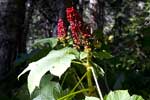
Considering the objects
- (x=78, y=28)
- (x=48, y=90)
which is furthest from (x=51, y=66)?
(x=48, y=90)

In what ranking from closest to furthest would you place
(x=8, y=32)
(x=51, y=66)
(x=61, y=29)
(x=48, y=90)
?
(x=51, y=66)
(x=61, y=29)
(x=48, y=90)
(x=8, y=32)

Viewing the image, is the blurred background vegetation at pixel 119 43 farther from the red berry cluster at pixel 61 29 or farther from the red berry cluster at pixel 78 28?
the red berry cluster at pixel 78 28

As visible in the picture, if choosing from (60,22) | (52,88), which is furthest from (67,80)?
(60,22)

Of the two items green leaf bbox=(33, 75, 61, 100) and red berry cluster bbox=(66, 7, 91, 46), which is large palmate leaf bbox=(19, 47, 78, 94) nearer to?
red berry cluster bbox=(66, 7, 91, 46)

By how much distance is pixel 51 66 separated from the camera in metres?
1.60

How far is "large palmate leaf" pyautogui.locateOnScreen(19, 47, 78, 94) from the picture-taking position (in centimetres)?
159

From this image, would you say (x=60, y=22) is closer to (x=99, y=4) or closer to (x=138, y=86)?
(x=138, y=86)

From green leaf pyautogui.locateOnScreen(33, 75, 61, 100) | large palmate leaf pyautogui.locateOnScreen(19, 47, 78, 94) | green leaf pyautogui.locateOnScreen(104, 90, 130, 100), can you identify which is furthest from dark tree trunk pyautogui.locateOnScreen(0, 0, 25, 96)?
green leaf pyautogui.locateOnScreen(104, 90, 130, 100)

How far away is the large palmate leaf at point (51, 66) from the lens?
1587 millimetres

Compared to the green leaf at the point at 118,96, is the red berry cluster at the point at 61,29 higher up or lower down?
higher up

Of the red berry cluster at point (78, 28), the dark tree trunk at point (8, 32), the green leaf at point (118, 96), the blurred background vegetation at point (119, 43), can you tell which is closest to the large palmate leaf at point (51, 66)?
the red berry cluster at point (78, 28)

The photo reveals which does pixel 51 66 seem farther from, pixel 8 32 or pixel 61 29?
pixel 8 32

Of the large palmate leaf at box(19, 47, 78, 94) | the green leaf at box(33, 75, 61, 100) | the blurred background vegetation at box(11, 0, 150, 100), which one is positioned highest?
the large palmate leaf at box(19, 47, 78, 94)

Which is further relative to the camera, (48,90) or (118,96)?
(48,90)
